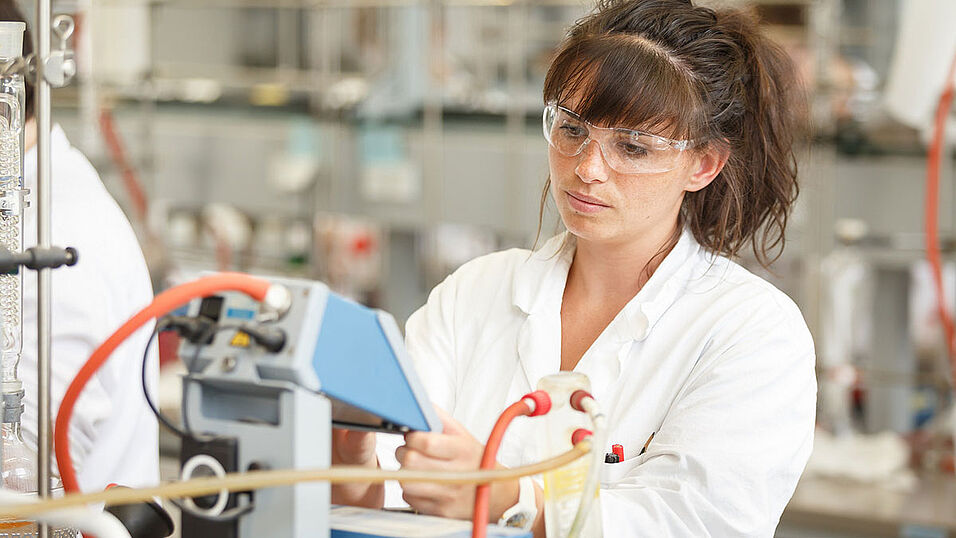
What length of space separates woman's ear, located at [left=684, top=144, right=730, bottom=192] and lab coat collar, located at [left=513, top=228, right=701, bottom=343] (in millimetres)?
79

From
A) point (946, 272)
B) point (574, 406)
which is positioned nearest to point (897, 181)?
point (946, 272)

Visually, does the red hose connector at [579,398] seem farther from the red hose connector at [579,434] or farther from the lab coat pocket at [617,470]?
the lab coat pocket at [617,470]

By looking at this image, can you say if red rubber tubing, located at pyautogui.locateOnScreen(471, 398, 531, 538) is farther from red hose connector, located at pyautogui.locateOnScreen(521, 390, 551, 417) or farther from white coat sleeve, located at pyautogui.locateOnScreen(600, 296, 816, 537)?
white coat sleeve, located at pyautogui.locateOnScreen(600, 296, 816, 537)

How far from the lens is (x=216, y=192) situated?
433 cm

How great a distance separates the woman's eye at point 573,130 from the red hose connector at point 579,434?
46 cm

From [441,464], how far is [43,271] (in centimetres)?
42

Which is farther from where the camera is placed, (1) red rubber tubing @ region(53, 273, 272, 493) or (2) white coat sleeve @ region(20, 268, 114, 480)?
(2) white coat sleeve @ region(20, 268, 114, 480)

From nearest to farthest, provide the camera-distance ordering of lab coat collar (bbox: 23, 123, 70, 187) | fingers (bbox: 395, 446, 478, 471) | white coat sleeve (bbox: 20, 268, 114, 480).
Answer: fingers (bbox: 395, 446, 478, 471)
lab coat collar (bbox: 23, 123, 70, 187)
white coat sleeve (bbox: 20, 268, 114, 480)

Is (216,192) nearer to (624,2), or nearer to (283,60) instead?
(283,60)

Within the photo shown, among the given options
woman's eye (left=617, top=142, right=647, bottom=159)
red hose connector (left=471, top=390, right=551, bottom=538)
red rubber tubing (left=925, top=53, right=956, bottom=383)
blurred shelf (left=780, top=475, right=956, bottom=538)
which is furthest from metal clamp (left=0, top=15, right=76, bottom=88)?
blurred shelf (left=780, top=475, right=956, bottom=538)

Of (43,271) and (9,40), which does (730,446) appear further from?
(9,40)

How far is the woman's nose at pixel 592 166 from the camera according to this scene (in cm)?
141

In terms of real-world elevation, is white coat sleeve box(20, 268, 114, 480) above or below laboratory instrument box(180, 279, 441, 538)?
below

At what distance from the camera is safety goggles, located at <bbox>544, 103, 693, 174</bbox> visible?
1414mm
